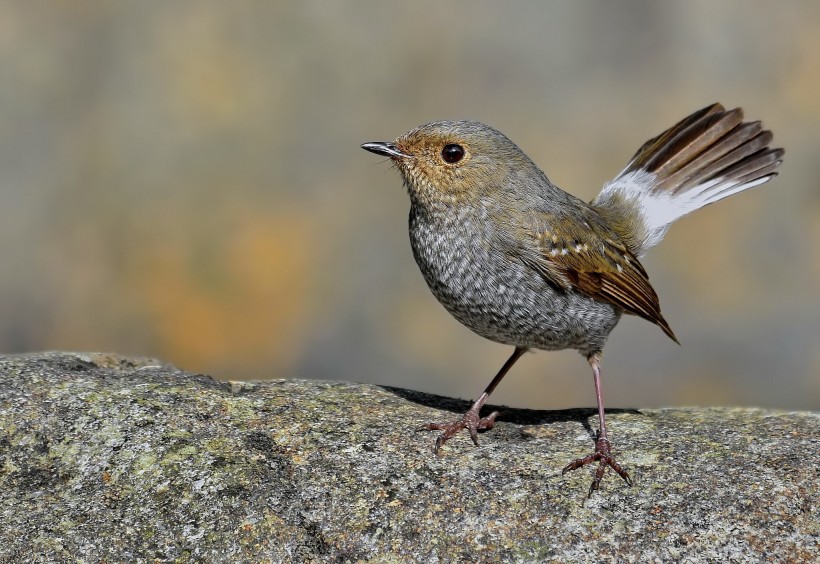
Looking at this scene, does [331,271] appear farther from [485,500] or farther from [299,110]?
[485,500]

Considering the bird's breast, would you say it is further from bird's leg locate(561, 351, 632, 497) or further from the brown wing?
bird's leg locate(561, 351, 632, 497)

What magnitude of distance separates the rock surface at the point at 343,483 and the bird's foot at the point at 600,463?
0.16 feet

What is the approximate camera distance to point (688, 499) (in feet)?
15.4

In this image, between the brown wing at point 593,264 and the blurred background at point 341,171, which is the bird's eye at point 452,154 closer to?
the brown wing at point 593,264

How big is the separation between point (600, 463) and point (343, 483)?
1.32 metres

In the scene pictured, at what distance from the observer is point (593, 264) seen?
19.9 feet

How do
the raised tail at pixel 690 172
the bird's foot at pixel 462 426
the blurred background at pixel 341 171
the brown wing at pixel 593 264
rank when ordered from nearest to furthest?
the bird's foot at pixel 462 426 → the brown wing at pixel 593 264 → the raised tail at pixel 690 172 → the blurred background at pixel 341 171

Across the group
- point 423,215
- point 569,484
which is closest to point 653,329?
point 423,215

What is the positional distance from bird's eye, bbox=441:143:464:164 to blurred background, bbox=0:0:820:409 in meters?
4.66

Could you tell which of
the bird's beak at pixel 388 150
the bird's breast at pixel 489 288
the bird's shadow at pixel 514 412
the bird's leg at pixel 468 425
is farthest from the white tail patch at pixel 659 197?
the bird's leg at pixel 468 425

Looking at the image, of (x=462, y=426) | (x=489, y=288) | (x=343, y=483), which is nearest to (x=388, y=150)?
(x=489, y=288)

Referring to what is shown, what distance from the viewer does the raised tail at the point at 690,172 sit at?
7.03 m

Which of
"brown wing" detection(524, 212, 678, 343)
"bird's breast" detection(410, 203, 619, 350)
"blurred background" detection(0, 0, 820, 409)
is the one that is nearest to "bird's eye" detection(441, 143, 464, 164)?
"bird's breast" detection(410, 203, 619, 350)

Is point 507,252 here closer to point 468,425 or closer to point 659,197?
point 468,425
